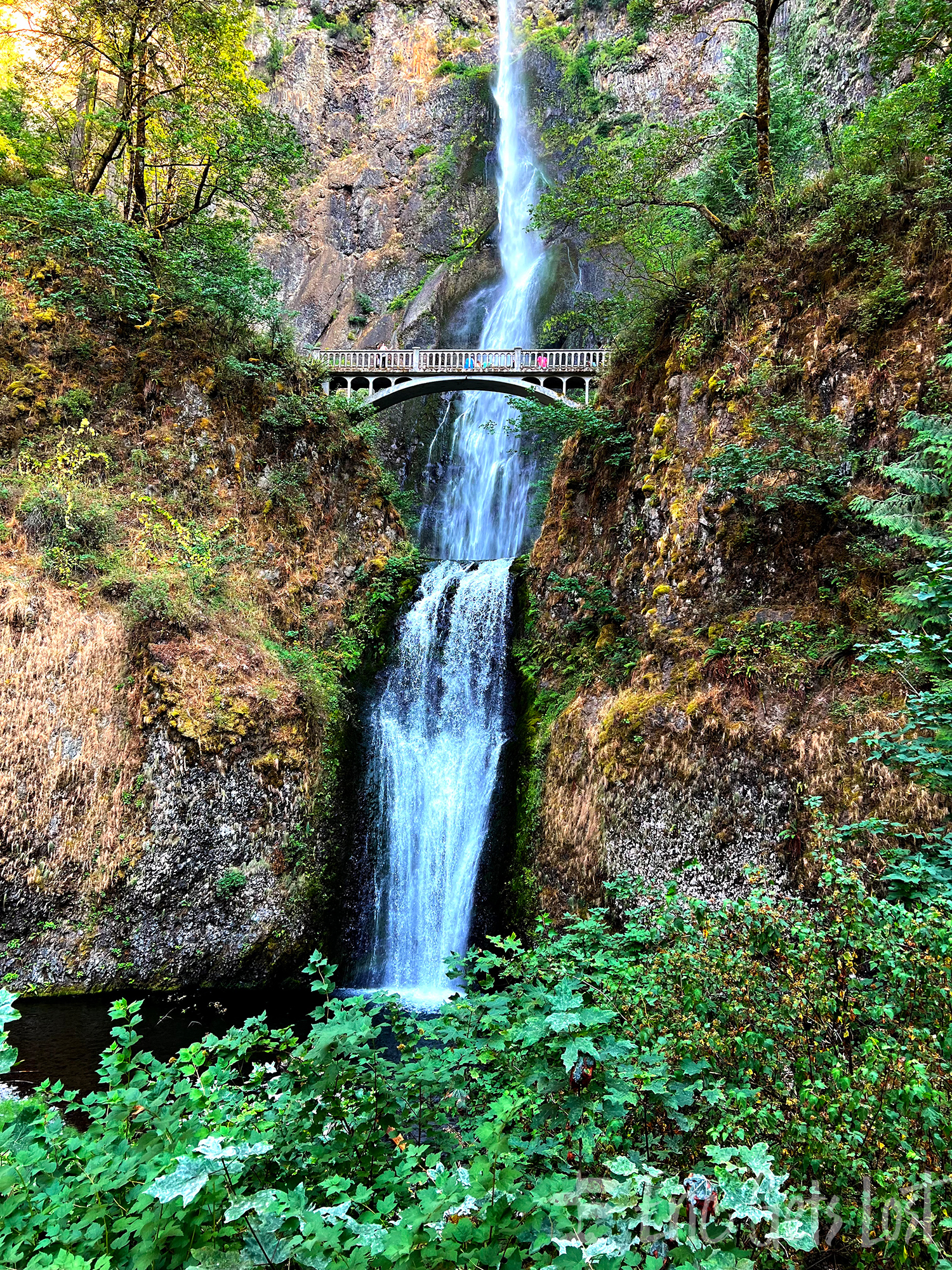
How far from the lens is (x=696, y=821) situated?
7086 mm

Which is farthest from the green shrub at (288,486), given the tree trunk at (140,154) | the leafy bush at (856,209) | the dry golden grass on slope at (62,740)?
the leafy bush at (856,209)

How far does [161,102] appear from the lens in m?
12.9

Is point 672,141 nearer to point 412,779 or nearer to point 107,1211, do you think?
point 412,779

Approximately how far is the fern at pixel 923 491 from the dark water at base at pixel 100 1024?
7.24 meters

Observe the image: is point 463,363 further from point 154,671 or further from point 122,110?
point 154,671

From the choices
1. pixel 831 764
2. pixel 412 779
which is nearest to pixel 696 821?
pixel 831 764

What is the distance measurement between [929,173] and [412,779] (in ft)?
35.0

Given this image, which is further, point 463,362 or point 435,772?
point 463,362

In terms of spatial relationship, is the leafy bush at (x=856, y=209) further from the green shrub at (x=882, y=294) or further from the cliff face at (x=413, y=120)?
the cliff face at (x=413, y=120)

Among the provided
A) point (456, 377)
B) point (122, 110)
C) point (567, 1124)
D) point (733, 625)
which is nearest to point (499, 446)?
point (456, 377)

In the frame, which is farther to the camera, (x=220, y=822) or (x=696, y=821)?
(x=220, y=822)

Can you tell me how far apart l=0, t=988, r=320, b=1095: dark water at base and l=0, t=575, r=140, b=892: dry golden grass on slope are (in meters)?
1.44

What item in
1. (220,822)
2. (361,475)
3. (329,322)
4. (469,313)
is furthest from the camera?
(329,322)

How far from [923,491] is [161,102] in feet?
51.7
